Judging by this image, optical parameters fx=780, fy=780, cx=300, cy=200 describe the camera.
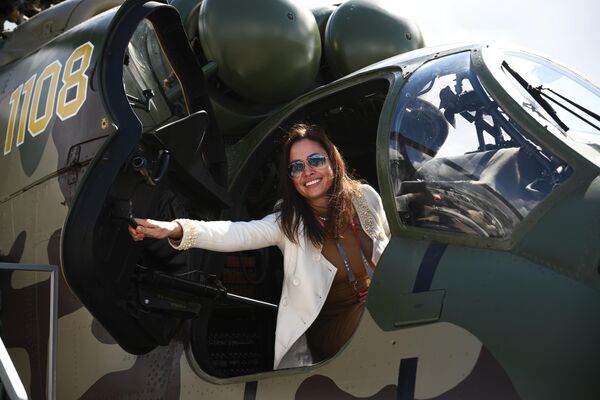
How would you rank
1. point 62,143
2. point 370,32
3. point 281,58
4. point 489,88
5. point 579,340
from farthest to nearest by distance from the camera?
point 370,32
point 281,58
point 62,143
point 489,88
point 579,340

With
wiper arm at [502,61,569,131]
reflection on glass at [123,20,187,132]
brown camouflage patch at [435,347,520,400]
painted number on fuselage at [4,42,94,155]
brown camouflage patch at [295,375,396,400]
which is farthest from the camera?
reflection on glass at [123,20,187,132]

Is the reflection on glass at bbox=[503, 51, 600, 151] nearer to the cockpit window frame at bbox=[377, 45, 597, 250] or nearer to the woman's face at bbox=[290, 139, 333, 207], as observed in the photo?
the cockpit window frame at bbox=[377, 45, 597, 250]

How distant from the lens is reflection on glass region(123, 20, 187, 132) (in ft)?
12.9

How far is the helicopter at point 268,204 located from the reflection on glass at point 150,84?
12mm

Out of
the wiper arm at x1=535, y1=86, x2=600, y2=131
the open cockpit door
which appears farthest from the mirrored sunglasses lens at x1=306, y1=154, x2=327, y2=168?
the wiper arm at x1=535, y1=86, x2=600, y2=131

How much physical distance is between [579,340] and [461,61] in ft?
4.22

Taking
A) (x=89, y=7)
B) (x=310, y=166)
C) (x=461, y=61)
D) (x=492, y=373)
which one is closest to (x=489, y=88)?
(x=461, y=61)

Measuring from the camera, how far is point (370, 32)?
5.05 metres

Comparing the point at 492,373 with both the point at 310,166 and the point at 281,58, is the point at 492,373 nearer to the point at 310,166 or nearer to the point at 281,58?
the point at 310,166

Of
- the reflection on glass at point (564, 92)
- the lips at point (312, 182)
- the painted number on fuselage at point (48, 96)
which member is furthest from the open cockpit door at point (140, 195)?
the reflection on glass at point (564, 92)

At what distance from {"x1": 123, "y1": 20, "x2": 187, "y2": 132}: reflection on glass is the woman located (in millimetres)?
855

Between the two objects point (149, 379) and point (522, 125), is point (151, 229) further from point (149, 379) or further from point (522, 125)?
point (522, 125)

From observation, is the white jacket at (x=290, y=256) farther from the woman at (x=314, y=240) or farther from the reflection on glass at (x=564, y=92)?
the reflection on glass at (x=564, y=92)

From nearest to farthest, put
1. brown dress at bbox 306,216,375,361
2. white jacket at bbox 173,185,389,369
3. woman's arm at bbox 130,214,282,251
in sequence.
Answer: woman's arm at bbox 130,214,282,251
white jacket at bbox 173,185,389,369
brown dress at bbox 306,216,375,361
